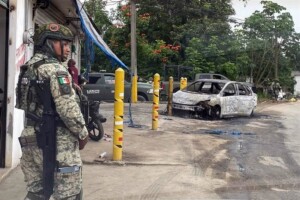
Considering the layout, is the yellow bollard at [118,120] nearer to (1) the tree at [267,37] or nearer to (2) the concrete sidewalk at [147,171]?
(2) the concrete sidewalk at [147,171]

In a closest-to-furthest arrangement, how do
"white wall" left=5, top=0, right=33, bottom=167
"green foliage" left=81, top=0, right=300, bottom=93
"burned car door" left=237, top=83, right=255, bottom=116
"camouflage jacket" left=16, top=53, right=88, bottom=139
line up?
"camouflage jacket" left=16, top=53, right=88, bottom=139 < "white wall" left=5, top=0, right=33, bottom=167 < "burned car door" left=237, top=83, right=255, bottom=116 < "green foliage" left=81, top=0, right=300, bottom=93

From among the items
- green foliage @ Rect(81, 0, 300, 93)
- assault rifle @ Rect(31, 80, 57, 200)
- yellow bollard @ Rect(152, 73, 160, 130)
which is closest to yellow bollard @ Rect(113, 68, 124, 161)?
yellow bollard @ Rect(152, 73, 160, 130)

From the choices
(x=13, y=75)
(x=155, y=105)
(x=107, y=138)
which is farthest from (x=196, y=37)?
(x=13, y=75)

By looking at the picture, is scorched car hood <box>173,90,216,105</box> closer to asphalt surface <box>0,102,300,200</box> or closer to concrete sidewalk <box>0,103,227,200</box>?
asphalt surface <box>0,102,300,200</box>

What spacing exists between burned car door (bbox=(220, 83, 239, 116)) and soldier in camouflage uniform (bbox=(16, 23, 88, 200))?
1203cm

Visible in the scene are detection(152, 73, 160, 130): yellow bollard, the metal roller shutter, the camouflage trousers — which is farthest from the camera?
Answer: detection(152, 73, 160, 130): yellow bollard

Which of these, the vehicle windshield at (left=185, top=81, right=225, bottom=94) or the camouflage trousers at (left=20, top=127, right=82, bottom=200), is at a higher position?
the vehicle windshield at (left=185, top=81, right=225, bottom=94)

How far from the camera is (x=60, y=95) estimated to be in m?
3.38

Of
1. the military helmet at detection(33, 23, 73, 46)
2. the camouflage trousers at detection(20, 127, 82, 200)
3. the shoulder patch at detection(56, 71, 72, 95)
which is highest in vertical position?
the military helmet at detection(33, 23, 73, 46)

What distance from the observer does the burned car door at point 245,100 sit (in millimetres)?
16281

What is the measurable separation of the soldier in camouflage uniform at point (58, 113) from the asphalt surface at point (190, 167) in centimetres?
195

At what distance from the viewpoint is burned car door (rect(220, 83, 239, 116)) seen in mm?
15367

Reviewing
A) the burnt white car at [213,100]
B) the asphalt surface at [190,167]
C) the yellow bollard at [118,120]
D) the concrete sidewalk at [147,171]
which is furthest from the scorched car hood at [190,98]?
the yellow bollard at [118,120]

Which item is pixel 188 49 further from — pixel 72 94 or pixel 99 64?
pixel 72 94
